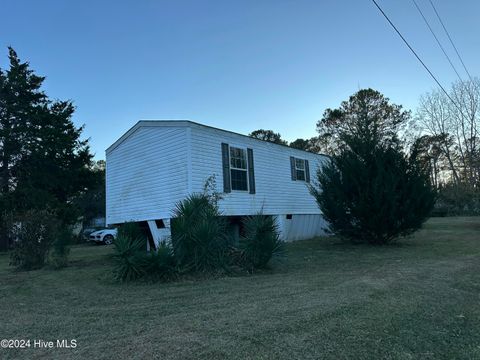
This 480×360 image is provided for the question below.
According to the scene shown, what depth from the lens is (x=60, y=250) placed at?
11250mm

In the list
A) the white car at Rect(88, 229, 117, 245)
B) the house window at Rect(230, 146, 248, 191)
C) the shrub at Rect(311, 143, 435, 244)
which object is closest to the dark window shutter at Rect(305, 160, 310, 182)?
the shrub at Rect(311, 143, 435, 244)

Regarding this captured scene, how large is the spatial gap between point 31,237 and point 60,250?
87 cm

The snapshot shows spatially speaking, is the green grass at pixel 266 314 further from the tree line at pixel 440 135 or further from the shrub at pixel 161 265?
the tree line at pixel 440 135

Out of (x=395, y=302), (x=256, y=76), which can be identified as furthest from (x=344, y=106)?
(x=395, y=302)

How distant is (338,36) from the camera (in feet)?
37.9

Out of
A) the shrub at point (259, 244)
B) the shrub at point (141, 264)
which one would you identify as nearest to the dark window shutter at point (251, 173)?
the shrub at point (259, 244)

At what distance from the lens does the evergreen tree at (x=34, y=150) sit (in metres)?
22.8

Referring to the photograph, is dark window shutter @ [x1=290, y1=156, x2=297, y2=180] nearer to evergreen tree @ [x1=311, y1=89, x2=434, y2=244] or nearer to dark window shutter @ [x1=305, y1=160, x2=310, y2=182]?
dark window shutter @ [x1=305, y1=160, x2=310, y2=182]

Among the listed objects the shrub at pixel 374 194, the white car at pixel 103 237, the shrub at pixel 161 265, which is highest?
the shrub at pixel 374 194

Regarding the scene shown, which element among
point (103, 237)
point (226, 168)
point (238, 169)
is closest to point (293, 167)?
point (238, 169)

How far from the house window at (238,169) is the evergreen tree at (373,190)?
2670 millimetres

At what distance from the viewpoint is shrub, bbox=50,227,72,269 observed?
11.0 metres

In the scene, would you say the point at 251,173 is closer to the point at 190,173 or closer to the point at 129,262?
the point at 190,173

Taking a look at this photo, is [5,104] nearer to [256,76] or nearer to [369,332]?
[256,76]
